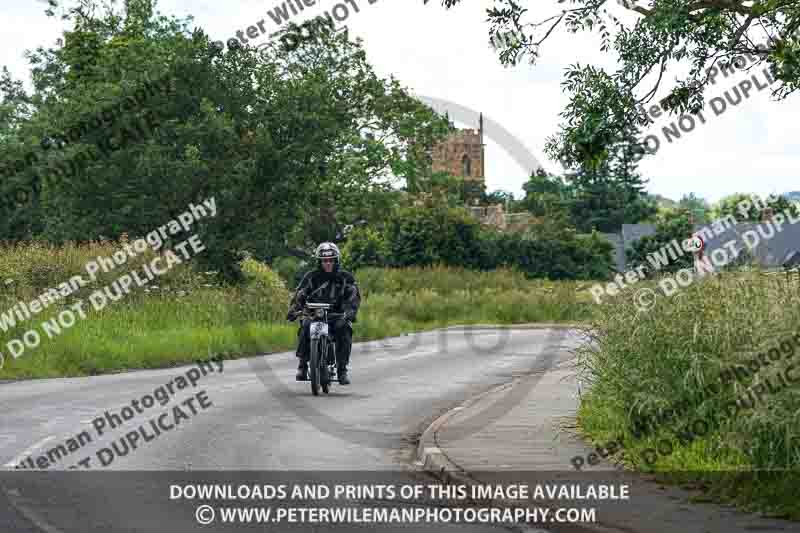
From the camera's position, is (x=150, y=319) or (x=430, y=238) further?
(x=430, y=238)

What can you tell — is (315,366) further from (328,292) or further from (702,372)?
(702,372)

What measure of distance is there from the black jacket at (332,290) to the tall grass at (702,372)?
5563 millimetres

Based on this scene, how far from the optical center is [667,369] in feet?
41.8

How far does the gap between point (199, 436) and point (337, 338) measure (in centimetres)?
524

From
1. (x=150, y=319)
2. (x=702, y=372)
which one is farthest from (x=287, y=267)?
(x=702, y=372)

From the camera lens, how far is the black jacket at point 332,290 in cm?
1994

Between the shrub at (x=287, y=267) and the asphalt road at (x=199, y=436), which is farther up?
Result: the shrub at (x=287, y=267)

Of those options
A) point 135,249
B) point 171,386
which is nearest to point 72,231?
point 135,249

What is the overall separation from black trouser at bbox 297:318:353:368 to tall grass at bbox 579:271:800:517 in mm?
5583

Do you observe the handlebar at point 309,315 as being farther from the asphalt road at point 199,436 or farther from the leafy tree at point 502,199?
the leafy tree at point 502,199

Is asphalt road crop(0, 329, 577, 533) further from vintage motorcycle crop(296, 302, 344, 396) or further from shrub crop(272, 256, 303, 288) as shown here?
shrub crop(272, 256, 303, 288)

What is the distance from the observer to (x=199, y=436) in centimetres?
1535

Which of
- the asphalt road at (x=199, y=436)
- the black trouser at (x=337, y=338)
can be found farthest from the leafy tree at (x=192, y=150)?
the black trouser at (x=337, y=338)

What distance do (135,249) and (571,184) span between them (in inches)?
3200
